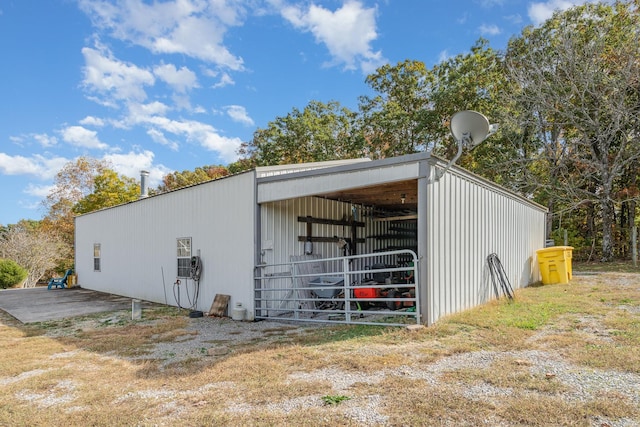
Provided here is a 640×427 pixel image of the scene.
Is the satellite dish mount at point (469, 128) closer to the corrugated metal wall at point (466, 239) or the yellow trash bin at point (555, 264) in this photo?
the corrugated metal wall at point (466, 239)

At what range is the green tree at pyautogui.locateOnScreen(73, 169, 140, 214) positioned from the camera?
22672mm

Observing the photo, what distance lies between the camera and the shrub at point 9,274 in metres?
15.3

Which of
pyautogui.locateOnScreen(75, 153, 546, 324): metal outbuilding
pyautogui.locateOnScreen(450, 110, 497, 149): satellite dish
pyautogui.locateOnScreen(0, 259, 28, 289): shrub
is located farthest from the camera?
pyautogui.locateOnScreen(0, 259, 28, 289): shrub

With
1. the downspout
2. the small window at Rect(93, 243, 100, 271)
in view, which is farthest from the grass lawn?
the small window at Rect(93, 243, 100, 271)

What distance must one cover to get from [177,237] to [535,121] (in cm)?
1622

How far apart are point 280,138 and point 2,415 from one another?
63.8 feet

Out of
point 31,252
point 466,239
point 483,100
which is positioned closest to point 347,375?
point 466,239

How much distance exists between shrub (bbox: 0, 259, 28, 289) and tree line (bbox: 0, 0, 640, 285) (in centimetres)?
271

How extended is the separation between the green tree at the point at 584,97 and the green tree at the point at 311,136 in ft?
28.4

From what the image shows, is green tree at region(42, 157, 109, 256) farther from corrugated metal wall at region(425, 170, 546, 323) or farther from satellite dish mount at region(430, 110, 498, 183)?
satellite dish mount at region(430, 110, 498, 183)

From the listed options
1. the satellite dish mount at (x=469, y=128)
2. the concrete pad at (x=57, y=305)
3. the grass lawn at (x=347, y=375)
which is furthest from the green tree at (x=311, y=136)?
the grass lawn at (x=347, y=375)

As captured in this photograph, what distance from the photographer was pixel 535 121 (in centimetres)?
1714

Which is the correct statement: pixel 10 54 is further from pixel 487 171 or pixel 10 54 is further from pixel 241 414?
pixel 487 171

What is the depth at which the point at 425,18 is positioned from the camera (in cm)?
1301
